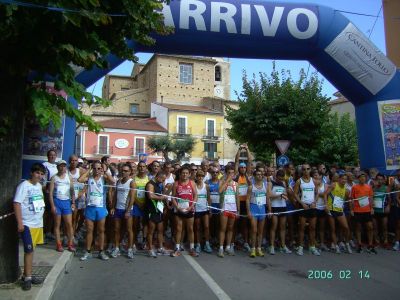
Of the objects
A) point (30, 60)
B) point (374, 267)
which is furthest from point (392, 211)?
point (30, 60)

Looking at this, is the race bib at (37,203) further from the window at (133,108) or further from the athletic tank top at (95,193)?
the window at (133,108)

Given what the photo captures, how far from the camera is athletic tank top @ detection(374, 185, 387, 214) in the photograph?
8859 millimetres

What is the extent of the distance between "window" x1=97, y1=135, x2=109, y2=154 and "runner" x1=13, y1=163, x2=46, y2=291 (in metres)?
39.0

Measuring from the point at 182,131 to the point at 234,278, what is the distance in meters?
42.3

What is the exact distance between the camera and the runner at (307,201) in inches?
318

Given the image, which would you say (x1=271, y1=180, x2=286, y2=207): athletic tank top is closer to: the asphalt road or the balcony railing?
the asphalt road

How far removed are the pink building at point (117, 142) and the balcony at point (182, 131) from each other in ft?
7.45

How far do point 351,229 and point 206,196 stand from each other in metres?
3.56

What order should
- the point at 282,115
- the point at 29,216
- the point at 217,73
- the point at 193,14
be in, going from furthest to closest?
the point at 217,73 → the point at 282,115 → the point at 193,14 → the point at 29,216

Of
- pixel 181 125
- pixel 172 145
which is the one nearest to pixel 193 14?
pixel 172 145

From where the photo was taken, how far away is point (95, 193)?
279 inches

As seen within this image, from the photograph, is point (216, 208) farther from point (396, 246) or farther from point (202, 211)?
point (396, 246)

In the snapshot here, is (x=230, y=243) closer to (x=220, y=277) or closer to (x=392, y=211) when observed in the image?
(x=220, y=277)

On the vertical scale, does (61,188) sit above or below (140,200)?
above
